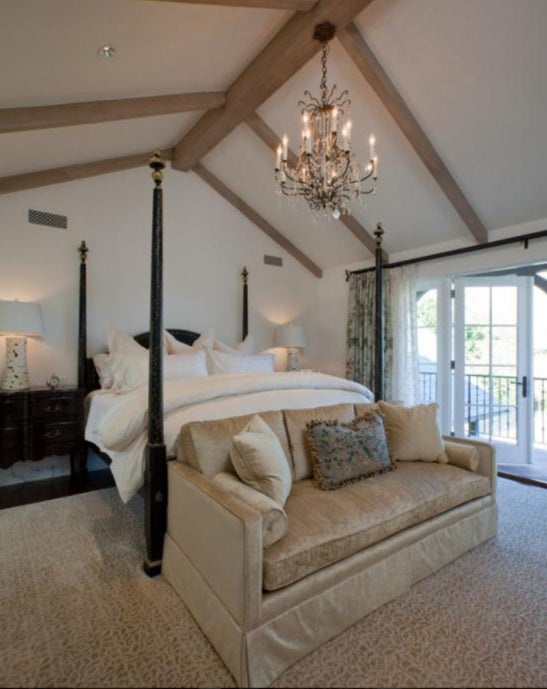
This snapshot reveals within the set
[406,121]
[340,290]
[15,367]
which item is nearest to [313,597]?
[15,367]

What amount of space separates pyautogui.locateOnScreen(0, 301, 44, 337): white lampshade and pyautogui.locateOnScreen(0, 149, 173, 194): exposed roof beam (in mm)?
1136

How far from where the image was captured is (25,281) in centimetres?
371

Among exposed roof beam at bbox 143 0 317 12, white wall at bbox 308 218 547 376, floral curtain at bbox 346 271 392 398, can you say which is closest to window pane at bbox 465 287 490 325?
white wall at bbox 308 218 547 376

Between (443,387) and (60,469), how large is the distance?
14.4ft

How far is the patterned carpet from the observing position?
4.82 ft

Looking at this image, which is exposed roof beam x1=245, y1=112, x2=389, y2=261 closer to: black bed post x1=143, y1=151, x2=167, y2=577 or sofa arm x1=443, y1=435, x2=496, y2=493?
black bed post x1=143, y1=151, x2=167, y2=577

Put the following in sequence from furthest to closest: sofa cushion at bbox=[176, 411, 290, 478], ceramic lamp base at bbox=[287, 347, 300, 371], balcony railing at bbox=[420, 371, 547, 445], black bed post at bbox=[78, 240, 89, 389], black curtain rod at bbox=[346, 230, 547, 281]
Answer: ceramic lamp base at bbox=[287, 347, 300, 371] → balcony railing at bbox=[420, 371, 547, 445] → black bed post at bbox=[78, 240, 89, 389] → black curtain rod at bbox=[346, 230, 547, 281] → sofa cushion at bbox=[176, 411, 290, 478]

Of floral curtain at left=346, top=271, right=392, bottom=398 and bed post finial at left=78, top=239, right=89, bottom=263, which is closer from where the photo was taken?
bed post finial at left=78, top=239, right=89, bottom=263

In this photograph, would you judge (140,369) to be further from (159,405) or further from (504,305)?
(504,305)

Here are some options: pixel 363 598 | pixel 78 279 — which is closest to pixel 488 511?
pixel 363 598

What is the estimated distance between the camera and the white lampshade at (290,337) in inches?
210

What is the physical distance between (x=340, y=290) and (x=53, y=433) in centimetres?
418

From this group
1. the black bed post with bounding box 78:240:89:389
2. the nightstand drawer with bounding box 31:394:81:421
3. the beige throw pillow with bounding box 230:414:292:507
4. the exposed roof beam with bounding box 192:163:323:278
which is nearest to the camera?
the beige throw pillow with bounding box 230:414:292:507

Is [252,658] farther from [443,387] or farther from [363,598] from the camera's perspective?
[443,387]
